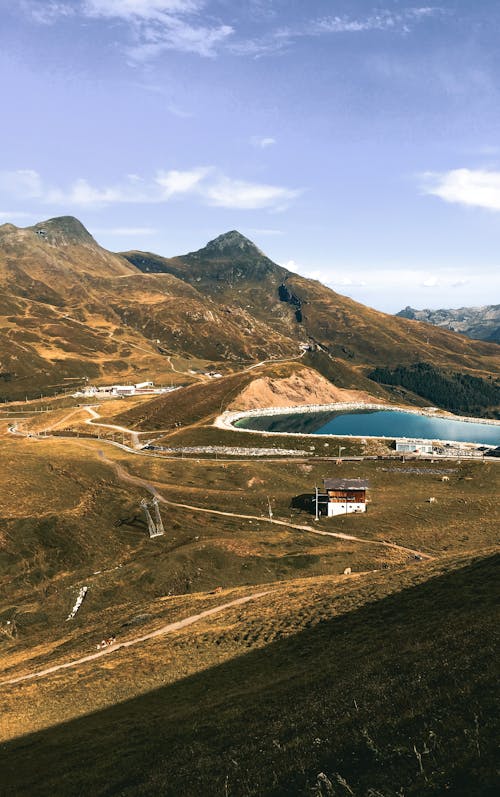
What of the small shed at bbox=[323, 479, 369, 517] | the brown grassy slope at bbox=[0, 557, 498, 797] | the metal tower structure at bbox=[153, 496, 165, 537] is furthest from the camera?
the small shed at bbox=[323, 479, 369, 517]

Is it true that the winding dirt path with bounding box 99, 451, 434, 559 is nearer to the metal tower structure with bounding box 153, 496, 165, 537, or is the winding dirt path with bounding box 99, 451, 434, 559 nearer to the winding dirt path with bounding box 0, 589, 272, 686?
the metal tower structure with bounding box 153, 496, 165, 537

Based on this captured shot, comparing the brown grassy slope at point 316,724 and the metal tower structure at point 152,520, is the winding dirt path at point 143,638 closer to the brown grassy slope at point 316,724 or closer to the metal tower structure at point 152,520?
the brown grassy slope at point 316,724

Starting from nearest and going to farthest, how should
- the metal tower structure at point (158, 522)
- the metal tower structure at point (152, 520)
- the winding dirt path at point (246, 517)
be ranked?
the winding dirt path at point (246, 517) < the metal tower structure at point (152, 520) < the metal tower structure at point (158, 522)

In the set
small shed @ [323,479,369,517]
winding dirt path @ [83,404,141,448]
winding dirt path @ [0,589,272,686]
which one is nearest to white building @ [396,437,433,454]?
small shed @ [323,479,369,517]

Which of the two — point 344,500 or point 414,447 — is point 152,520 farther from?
point 414,447

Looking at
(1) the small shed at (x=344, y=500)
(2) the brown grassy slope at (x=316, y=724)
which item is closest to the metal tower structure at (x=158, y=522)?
(1) the small shed at (x=344, y=500)

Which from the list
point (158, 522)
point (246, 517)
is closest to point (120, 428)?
point (158, 522)

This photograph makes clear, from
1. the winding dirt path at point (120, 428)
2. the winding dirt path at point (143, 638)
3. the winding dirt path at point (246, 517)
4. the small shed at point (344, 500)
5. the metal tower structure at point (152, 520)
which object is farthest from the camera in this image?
the winding dirt path at point (120, 428)

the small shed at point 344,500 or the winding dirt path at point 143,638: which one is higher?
the small shed at point 344,500
